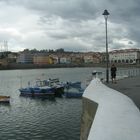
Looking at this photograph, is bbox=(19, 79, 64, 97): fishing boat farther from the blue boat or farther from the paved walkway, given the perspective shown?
the paved walkway

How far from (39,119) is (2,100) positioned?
18.5m

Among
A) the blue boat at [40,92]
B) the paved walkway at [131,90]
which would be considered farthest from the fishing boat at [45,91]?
the paved walkway at [131,90]

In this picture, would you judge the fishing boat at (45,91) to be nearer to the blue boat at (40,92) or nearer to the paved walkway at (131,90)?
the blue boat at (40,92)

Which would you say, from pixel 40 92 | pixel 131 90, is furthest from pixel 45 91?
pixel 131 90

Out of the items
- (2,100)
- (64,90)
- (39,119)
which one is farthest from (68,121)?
(64,90)

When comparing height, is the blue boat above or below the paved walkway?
below

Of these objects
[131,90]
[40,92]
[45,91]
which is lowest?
[40,92]

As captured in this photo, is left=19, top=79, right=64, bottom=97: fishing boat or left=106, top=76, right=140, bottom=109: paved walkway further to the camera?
left=19, top=79, right=64, bottom=97: fishing boat

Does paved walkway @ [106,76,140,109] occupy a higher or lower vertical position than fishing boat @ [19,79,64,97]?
higher

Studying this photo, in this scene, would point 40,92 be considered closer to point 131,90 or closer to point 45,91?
point 45,91

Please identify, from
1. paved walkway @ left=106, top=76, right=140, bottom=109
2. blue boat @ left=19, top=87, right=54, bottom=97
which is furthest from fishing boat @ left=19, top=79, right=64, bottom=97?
paved walkway @ left=106, top=76, right=140, bottom=109

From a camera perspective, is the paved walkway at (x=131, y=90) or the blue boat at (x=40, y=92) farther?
the blue boat at (x=40, y=92)

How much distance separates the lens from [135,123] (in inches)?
247

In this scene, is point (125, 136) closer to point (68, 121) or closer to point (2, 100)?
point (68, 121)
